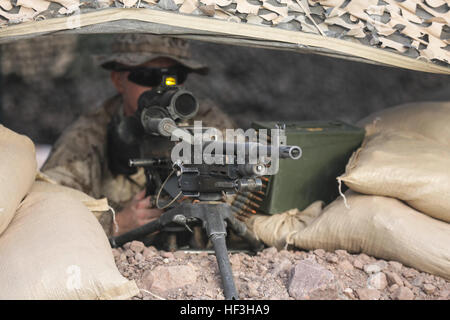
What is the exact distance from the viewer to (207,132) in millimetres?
1817

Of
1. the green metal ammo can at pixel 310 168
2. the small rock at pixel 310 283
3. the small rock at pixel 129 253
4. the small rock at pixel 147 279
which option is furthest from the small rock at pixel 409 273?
the small rock at pixel 129 253

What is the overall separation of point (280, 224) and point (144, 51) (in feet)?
3.91

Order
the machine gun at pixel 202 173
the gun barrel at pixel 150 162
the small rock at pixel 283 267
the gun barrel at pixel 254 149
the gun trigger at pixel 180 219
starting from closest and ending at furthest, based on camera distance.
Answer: the gun barrel at pixel 254 149, the machine gun at pixel 202 173, the small rock at pixel 283 267, the gun trigger at pixel 180 219, the gun barrel at pixel 150 162

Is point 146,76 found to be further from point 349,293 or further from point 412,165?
point 349,293

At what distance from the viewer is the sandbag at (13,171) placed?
1650 mm

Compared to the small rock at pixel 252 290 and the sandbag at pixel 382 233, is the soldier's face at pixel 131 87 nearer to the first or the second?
the sandbag at pixel 382 233

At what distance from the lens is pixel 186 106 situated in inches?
78.5

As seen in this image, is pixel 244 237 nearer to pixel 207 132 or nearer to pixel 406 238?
pixel 207 132

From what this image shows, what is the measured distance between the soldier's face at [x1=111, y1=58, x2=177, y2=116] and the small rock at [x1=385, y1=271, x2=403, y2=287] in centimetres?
157

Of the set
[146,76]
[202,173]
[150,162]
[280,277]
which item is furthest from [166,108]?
[280,277]

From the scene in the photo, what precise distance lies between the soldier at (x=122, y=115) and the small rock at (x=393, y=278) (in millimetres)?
1178

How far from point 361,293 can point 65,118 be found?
3.33m

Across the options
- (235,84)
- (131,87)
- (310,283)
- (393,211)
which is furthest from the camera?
(235,84)
